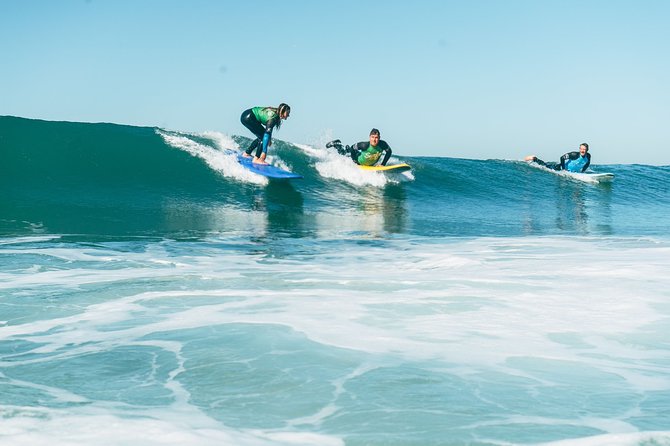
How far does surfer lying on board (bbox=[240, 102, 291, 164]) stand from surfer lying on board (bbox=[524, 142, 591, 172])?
11.0m

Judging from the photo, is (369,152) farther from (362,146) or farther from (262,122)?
(262,122)

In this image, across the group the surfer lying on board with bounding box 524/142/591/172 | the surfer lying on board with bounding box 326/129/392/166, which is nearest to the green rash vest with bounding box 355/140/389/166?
the surfer lying on board with bounding box 326/129/392/166

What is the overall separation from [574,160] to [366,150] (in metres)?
9.38

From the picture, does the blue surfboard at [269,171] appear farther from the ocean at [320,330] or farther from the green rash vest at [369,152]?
the ocean at [320,330]

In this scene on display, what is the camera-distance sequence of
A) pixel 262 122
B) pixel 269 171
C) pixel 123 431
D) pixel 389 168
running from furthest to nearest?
pixel 389 168, pixel 269 171, pixel 262 122, pixel 123 431

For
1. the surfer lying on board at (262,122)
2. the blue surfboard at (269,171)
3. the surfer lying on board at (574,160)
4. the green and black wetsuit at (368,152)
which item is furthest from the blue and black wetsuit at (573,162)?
the surfer lying on board at (262,122)

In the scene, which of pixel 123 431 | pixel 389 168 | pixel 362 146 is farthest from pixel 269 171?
pixel 123 431

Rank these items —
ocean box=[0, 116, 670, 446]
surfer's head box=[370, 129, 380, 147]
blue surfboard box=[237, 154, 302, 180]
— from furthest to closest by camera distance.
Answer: surfer's head box=[370, 129, 380, 147]
blue surfboard box=[237, 154, 302, 180]
ocean box=[0, 116, 670, 446]

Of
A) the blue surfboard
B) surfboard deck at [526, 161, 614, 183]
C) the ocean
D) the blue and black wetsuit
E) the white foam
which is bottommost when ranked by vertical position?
the white foam

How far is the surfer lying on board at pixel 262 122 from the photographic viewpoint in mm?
15982

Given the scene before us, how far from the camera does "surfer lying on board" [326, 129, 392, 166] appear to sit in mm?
19000

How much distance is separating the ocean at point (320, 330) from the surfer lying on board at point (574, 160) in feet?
31.9

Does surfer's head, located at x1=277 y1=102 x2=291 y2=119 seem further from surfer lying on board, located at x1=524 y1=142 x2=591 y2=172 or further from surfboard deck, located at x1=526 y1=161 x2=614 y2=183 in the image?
surfboard deck, located at x1=526 y1=161 x2=614 y2=183

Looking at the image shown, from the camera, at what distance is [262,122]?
651 inches
